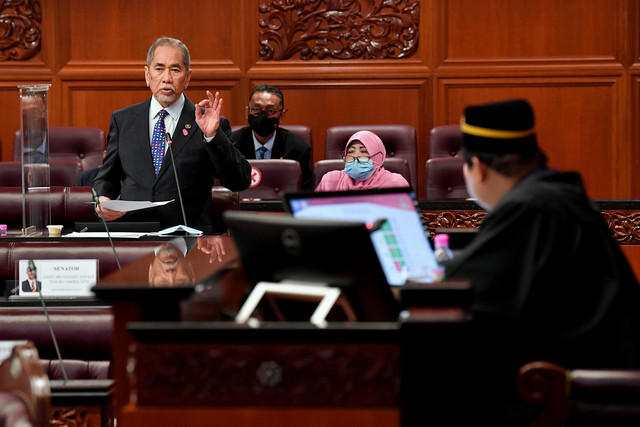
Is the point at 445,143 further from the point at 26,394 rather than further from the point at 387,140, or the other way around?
the point at 26,394

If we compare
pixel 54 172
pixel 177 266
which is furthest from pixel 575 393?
pixel 54 172

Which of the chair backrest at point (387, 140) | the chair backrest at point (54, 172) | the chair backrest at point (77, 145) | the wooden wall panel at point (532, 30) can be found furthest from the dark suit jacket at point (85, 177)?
the wooden wall panel at point (532, 30)

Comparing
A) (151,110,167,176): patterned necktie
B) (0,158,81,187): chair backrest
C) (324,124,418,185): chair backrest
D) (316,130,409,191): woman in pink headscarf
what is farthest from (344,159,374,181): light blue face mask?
(0,158,81,187): chair backrest

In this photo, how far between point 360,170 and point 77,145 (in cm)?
199

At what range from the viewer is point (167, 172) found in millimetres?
3186

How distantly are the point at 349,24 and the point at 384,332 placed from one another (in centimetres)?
478

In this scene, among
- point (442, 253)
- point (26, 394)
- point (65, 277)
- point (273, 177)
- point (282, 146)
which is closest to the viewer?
point (26, 394)

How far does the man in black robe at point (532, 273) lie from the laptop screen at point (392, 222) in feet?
0.89

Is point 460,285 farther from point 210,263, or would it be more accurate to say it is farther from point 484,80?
point 484,80

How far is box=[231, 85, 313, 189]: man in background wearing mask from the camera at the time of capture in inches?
207

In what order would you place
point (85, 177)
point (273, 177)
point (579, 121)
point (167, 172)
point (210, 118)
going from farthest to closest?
point (579, 121) < point (273, 177) < point (85, 177) < point (167, 172) < point (210, 118)

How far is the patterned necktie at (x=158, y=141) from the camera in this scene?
323 cm

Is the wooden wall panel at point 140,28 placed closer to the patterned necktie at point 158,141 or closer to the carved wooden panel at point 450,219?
the carved wooden panel at point 450,219

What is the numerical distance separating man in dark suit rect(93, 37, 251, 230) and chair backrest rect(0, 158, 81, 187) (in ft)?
4.96
